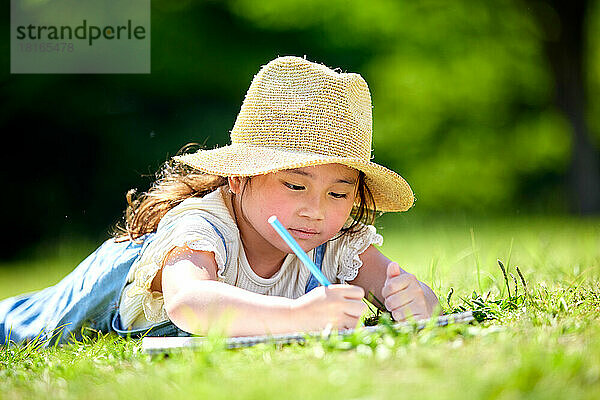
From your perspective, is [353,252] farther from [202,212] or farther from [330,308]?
[330,308]

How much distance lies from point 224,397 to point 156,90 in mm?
10557

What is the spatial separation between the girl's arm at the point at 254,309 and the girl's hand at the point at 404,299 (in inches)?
12.0

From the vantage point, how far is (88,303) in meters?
2.87

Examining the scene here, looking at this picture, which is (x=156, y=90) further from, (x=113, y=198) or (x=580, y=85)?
(x=580, y=85)

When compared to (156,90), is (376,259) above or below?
below

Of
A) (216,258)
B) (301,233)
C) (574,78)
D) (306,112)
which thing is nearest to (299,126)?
(306,112)

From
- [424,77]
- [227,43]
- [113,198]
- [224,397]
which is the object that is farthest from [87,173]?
[224,397]

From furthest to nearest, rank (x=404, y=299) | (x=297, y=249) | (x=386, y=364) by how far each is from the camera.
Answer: (x=404, y=299) < (x=297, y=249) < (x=386, y=364)

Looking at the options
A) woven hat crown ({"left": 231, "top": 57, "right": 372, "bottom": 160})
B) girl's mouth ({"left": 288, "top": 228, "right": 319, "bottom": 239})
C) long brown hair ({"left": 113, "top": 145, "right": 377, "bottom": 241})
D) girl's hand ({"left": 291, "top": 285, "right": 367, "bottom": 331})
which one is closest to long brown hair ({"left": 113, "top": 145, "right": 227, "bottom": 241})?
long brown hair ({"left": 113, "top": 145, "right": 377, "bottom": 241})

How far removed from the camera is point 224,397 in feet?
4.49

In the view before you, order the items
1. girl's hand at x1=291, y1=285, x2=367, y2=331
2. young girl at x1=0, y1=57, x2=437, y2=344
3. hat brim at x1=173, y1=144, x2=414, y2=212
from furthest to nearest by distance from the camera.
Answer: hat brim at x1=173, y1=144, x2=414, y2=212
young girl at x1=0, y1=57, x2=437, y2=344
girl's hand at x1=291, y1=285, x2=367, y2=331

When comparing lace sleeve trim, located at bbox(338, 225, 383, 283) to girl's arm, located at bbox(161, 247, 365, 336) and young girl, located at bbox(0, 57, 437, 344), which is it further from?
girl's arm, located at bbox(161, 247, 365, 336)

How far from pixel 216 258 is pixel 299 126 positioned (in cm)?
50

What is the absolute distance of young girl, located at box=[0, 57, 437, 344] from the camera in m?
2.05
